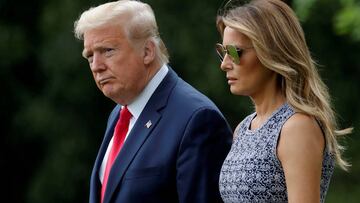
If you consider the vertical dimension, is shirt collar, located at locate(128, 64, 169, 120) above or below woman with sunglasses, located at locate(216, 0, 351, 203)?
below

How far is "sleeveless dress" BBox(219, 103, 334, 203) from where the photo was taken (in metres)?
3.62

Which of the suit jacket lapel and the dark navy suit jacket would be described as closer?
the dark navy suit jacket

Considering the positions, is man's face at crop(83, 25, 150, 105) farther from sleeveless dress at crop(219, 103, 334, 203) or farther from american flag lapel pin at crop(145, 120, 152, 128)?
sleeveless dress at crop(219, 103, 334, 203)

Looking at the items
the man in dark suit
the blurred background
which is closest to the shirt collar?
the man in dark suit

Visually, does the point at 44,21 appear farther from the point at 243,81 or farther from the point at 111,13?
the point at 243,81

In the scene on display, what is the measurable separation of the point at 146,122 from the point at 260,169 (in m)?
0.91

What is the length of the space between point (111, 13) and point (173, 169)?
69 cm

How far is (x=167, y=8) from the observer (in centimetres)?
1099

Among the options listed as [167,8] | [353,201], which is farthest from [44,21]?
[353,201]

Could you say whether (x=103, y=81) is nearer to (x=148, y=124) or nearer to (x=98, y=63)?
(x=98, y=63)

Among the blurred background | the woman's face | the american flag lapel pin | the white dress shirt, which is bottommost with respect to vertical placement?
the blurred background

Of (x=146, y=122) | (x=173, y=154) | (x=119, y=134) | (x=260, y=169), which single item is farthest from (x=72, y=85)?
(x=260, y=169)

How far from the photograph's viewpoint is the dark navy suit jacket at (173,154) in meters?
4.20

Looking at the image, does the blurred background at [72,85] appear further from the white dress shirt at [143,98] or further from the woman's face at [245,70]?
the woman's face at [245,70]
